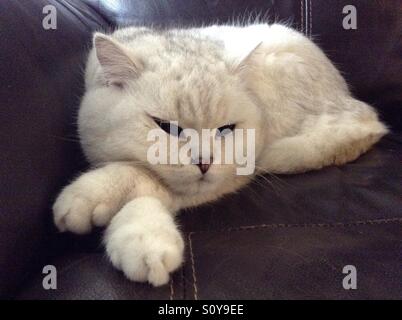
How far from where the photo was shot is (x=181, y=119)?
108 cm

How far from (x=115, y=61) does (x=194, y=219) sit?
46 centimetres

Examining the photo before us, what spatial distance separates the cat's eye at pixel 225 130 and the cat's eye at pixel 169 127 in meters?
0.12

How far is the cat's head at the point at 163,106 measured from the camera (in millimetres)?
1078

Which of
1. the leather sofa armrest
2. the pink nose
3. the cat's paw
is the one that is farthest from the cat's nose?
the leather sofa armrest

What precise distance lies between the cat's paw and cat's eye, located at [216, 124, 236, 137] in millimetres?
334

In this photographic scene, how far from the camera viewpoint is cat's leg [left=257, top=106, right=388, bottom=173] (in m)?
1.29

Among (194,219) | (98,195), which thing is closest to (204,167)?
(194,219)

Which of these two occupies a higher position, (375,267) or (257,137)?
(257,137)

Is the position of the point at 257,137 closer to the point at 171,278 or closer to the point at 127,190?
the point at 127,190

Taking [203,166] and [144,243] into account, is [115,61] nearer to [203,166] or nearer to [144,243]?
[203,166]

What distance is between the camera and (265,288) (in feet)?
2.67

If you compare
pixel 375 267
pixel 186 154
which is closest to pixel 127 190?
pixel 186 154
